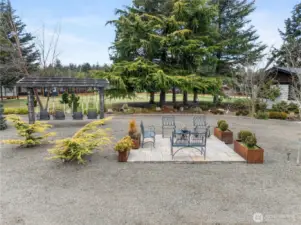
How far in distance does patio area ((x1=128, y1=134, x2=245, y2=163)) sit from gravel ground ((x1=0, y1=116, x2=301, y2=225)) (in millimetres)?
300

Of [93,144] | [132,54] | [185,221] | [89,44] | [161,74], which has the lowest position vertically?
[185,221]

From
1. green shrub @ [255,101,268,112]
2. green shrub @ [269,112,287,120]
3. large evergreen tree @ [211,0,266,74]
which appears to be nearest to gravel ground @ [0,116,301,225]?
green shrub @ [269,112,287,120]

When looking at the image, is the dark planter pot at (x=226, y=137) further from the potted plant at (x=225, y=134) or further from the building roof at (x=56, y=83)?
the building roof at (x=56, y=83)

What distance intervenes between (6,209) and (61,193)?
0.88 metres

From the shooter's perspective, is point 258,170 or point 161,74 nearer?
point 258,170

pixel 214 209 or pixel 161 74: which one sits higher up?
pixel 161 74

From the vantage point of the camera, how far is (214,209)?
134 inches

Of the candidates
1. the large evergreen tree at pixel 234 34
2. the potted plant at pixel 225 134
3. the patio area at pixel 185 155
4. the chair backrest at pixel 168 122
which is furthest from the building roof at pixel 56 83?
the large evergreen tree at pixel 234 34

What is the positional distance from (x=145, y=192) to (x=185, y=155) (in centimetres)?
237

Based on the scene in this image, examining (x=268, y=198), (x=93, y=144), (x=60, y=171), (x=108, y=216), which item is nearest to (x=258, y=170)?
(x=268, y=198)

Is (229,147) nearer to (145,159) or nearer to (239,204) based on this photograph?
(145,159)

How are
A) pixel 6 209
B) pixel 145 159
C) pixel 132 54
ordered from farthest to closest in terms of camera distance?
pixel 132 54, pixel 145 159, pixel 6 209

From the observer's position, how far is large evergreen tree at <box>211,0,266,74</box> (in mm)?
18094

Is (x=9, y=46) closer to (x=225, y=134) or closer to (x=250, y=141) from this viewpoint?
(x=225, y=134)
